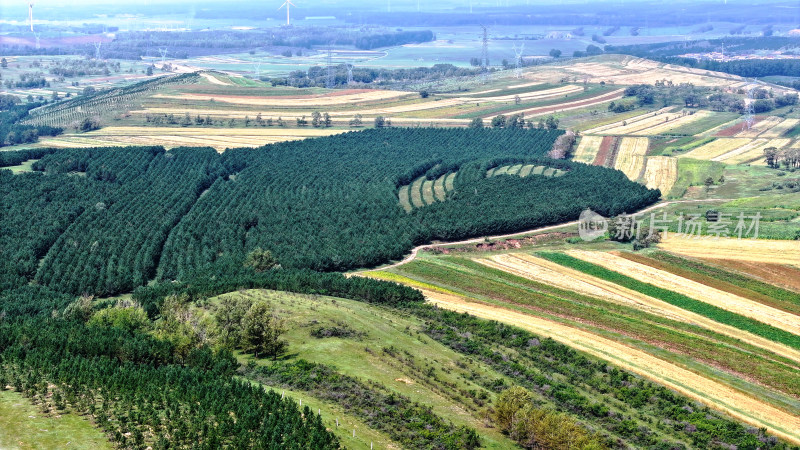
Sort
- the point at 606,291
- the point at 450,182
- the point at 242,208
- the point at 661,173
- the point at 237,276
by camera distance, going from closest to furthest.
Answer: the point at 237,276 < the point at 606,291 < the point at 242,208 < the point at 450,182 < the point at 661,173

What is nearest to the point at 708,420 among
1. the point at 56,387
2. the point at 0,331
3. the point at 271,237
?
the point at 56,387

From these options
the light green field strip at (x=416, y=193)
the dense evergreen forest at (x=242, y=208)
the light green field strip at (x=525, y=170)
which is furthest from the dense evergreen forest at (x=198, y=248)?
the light green field strip at (x=525, y=170)

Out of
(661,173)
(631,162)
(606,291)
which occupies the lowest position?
(606,291)

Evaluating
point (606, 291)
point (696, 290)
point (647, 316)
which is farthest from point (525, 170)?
point (647, 316)

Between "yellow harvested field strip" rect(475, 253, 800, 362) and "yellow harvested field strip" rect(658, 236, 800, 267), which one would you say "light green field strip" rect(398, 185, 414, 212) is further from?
"yellow harvested field strip" rect(658, 236, 800, 267)

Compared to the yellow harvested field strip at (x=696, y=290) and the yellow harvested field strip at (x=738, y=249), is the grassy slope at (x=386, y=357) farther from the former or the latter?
the yellow harvested field strip at (x=738, y=249)

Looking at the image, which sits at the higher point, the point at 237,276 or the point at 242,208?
the point at 242,208

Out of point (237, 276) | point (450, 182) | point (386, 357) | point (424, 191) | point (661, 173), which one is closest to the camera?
point (386, 357)

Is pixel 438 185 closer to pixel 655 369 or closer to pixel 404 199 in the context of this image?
pixel 404 199

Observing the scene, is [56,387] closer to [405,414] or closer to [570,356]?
[405,414]
